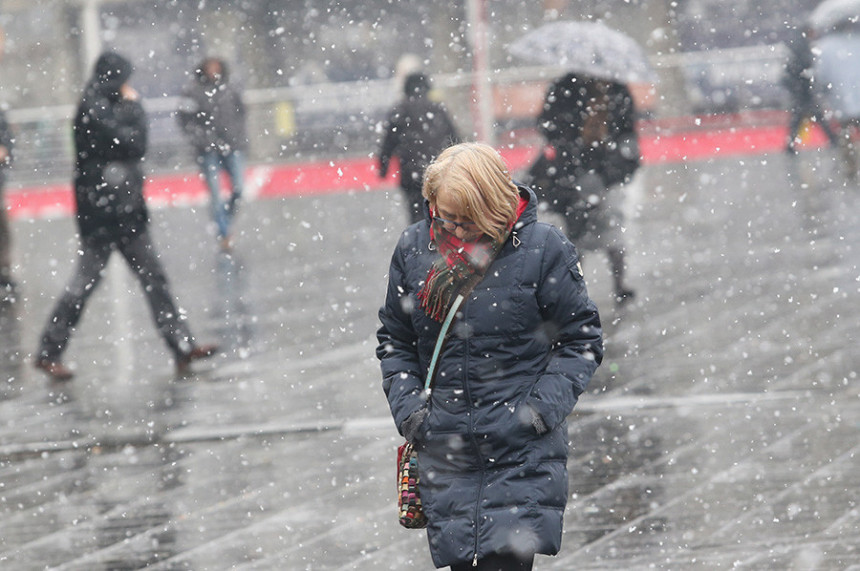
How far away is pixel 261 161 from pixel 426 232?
1919 cm

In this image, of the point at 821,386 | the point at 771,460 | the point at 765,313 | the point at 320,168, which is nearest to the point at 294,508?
the point at 771,460

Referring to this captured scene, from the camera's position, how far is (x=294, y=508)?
5.12 meters

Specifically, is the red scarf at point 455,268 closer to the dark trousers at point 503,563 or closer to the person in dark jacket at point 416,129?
the dark trousers at point 503,563

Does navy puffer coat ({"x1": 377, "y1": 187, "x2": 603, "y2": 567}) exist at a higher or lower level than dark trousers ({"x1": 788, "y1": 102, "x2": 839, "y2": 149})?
higher

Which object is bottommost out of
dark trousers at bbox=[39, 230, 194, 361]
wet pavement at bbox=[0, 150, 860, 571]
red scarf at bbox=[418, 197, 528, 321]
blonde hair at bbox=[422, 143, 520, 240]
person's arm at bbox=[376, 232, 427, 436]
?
wet pavement at bbox=[0, 150, 860, 571]

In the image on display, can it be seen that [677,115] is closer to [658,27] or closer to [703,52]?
[703,52]

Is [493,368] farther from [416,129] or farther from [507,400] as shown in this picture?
[416,129]

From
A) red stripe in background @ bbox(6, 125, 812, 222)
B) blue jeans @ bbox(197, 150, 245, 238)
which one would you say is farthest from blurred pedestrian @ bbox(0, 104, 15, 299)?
red stripe in background @ bbox(6, 125, 812, 222)

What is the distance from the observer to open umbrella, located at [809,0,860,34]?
13.2 metres

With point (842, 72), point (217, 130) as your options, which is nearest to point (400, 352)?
point (842, 72)

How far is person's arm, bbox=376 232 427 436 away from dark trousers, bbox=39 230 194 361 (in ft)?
15.4

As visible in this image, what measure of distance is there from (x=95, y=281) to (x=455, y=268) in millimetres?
5394

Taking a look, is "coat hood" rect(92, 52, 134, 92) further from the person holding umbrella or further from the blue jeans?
the blue jeans

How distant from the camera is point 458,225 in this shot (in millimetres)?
3182
